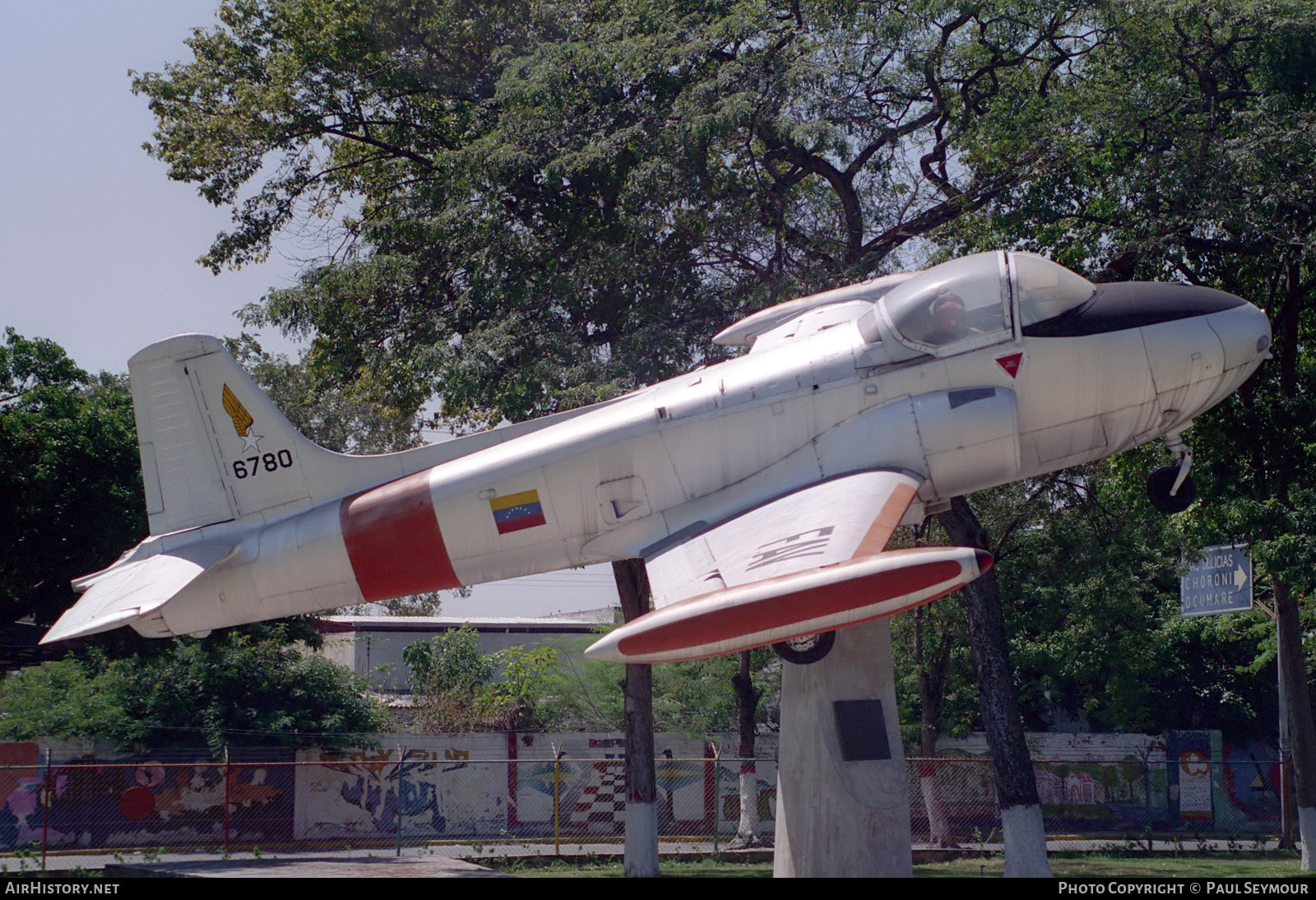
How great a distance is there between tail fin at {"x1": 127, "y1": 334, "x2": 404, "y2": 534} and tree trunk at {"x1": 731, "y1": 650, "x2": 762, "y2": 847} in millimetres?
11631

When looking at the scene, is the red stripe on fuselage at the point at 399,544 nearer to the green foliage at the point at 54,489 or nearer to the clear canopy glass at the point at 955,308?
the clear canopy glass at the point at 955,308

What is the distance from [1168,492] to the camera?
1130 centimetres

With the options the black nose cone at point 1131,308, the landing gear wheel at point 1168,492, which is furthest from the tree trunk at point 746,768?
the black nose cone at point 1131,308

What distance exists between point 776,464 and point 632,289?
8.58m

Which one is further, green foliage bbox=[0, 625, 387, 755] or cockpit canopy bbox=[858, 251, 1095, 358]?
green foliage bbox=[0, 625, 387, 755]

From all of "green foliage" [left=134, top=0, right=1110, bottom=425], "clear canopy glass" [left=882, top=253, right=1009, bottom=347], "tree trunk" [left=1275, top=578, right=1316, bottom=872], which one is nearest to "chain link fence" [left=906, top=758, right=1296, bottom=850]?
"tree trunk" [left=1275, top=578, right=1316, bottom=872]

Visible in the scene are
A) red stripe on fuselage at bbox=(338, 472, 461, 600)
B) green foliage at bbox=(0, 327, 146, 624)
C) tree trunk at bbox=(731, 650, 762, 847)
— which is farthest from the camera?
tree trunk at bbox=(731, 650, 762, 847)

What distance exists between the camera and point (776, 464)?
35.1 ft

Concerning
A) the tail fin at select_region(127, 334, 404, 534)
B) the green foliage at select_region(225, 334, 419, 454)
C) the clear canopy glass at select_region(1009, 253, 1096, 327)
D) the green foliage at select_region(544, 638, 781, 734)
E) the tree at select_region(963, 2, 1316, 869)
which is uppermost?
the green foliage at select_region(225, 334, 419, 454)

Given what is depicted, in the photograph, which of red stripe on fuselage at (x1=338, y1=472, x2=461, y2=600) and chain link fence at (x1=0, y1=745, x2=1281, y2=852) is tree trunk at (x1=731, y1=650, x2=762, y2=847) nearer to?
chain link fence at (x1=0, y1=745, x2=1281, y2=852)

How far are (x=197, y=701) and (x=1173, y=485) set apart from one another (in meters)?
22.2

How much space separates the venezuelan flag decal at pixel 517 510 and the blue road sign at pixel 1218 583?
555 inches

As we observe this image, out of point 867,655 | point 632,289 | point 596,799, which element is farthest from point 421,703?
point 867,655

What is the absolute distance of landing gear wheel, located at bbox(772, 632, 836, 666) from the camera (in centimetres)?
1059
